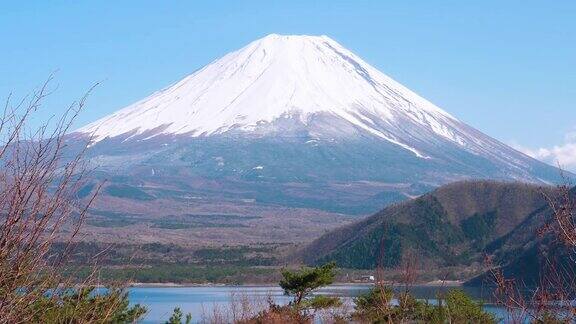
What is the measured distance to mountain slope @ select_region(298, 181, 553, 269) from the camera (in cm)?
7375

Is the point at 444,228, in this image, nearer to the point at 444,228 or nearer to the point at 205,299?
the point at 444,228

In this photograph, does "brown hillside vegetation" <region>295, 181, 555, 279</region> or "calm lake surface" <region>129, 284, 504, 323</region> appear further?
"brown hillside vegetation" <region>295, 181, 555, 279</region>

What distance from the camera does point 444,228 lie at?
7769 cm

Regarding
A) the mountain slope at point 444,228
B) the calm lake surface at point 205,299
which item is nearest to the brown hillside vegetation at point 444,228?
the mountain slope at point 444,228

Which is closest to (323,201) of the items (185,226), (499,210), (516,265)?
(185,226)

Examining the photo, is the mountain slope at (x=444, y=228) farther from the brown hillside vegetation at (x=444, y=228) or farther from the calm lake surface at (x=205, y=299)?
the calm lake surface at (x=205, y=299)

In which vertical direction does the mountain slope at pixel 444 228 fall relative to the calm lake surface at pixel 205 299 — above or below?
above

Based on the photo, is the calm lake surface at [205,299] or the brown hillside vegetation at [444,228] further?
the brown hillside vegetation at [444,228]

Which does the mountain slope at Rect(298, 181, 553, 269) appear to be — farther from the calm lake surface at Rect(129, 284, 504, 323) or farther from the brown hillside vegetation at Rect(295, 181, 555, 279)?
the calm lake surface at Rect(129, 284, 504, 323)

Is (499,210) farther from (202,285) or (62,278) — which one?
(62,278)

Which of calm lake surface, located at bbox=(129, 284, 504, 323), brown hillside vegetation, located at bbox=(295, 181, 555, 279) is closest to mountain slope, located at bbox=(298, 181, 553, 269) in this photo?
brown hillside vegetation, located at bbox=(295, 181, 555, 279)

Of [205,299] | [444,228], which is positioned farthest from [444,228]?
[205,299]

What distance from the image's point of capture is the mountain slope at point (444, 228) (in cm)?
7375

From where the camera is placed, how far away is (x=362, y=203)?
16512 centimetres
